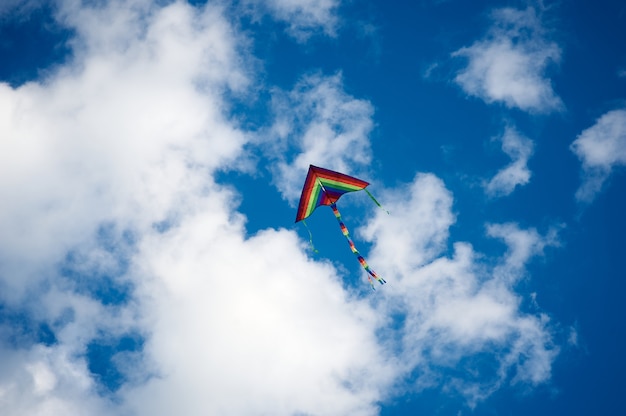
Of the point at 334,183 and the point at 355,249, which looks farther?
the point at 334,183

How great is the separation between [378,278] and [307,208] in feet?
15.2

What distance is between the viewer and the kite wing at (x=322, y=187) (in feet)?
50.8

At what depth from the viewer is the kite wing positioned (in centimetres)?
1547

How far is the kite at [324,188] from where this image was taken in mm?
15430

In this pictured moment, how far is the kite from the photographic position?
15430 mm

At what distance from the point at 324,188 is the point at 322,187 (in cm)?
11

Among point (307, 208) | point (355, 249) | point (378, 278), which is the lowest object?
point (378, 278)

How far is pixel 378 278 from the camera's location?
13648mm

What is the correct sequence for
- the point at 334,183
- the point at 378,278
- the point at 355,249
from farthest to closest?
the point at 334,183 < the point at 355,249 < the point at 378,278

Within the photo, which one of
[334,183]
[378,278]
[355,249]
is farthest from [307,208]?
[378,278]

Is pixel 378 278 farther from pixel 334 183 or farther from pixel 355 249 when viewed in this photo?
pixel 334 183

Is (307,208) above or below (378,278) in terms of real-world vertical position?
above

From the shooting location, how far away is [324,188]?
15672 mm

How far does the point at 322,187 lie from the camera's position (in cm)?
1563
